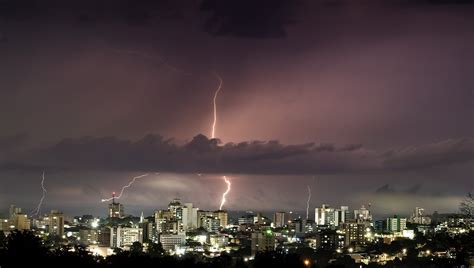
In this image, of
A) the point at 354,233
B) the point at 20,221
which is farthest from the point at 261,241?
the point at 20,221

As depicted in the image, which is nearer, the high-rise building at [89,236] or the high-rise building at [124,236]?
the high-rise building at [124,236]

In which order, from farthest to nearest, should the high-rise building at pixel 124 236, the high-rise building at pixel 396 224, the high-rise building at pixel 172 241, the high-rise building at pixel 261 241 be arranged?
the high-rise building at pixel 396 224 < the high-rise building at pixel 124 236 < the high-rise building at pixel 172 241 < the high-rise building at pixel 261 241

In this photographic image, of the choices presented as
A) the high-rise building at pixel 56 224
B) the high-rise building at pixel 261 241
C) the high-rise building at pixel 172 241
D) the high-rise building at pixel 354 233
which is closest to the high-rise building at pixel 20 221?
the high-rise building at pixel 56 224

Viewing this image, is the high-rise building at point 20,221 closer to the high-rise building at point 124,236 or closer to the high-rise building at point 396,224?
the high-rise building at point 124,236

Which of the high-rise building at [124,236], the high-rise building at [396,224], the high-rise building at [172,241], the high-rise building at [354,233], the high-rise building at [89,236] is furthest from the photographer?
the high-rise building at [396,224]

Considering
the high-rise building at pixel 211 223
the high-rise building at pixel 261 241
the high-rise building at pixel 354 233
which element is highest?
the high-rise building at pixel 211 223

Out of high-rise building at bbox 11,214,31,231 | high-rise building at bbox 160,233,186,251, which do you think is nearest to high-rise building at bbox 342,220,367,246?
high-rise building at bbox 160,233,186,251

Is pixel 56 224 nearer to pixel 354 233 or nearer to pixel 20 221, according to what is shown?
pixel 20 221

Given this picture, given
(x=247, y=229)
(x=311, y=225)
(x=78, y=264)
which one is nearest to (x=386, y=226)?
(x=311, y=225)

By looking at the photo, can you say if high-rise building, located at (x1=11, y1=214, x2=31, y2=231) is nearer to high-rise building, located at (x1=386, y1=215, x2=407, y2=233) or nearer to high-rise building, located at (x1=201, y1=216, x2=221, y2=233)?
high-rise building, located at (x1=201, y1=216, x2=221, y2=233)

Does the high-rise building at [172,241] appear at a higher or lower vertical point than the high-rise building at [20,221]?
lower

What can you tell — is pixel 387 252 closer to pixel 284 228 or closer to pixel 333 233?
pixel 333 233
